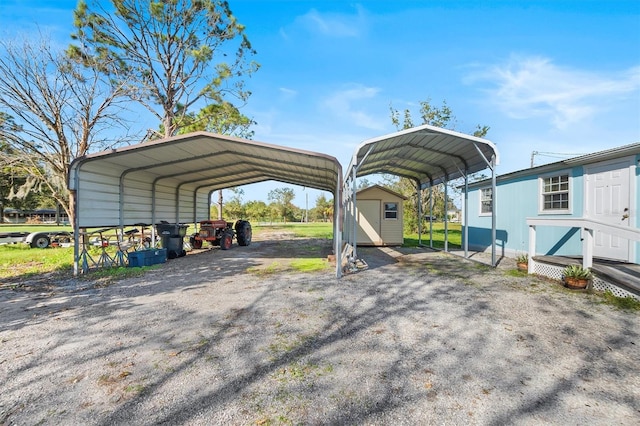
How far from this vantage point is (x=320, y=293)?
5.54 metres

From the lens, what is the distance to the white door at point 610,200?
6352mm

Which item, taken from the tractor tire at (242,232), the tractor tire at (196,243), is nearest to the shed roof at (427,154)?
the tractor tire at (242,232)

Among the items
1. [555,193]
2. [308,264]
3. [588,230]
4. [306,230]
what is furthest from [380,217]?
[306,230]

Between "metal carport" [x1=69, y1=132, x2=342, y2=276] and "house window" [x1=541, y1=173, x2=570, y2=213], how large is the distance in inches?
235

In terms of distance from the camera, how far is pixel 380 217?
14.1 meters

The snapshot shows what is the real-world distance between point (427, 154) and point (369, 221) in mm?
4747

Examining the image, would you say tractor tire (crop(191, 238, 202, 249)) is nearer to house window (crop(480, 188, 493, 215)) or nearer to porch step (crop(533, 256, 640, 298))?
house window (crop(480, 188, 493, 215))

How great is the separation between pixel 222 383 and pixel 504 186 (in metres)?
10.9

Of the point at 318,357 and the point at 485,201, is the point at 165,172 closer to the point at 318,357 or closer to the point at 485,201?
the point at 318,357

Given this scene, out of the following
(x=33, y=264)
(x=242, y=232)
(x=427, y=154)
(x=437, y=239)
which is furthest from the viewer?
(x=437, y=239)

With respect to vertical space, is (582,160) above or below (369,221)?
above

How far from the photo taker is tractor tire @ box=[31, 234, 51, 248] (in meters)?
13.4

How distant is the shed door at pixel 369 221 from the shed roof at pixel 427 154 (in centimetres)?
184

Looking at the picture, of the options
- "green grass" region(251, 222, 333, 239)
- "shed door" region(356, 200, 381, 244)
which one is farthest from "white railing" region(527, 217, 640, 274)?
"green grass" region(251, 222, 333, 239)
